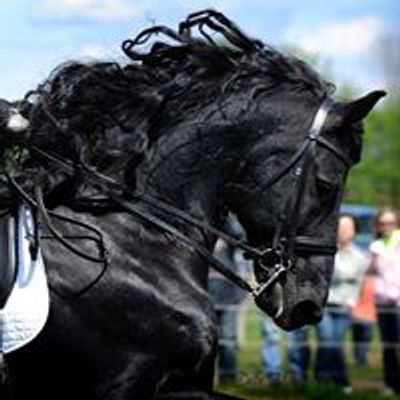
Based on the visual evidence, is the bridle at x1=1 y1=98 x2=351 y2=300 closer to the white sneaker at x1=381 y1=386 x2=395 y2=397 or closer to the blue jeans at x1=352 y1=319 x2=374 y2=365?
the white sneaker at x1=381 y1=386 x2=395 y2=397

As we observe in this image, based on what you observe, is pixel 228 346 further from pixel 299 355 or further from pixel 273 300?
pixel 273 300

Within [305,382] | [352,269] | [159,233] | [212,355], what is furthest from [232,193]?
[352,269]

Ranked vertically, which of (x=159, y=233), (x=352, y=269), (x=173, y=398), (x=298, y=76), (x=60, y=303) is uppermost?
(x=352, y=269)

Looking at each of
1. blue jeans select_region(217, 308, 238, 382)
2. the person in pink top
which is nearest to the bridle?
blue jeans select_region(217, 308, 238, 382)

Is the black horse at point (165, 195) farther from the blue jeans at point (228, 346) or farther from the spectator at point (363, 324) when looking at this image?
the spectator at point (363, 324)

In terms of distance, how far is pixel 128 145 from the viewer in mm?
5938

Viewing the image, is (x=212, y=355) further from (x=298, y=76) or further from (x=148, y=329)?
(x=298, y=76)

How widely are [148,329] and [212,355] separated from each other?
32cm

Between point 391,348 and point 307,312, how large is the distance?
9001mm

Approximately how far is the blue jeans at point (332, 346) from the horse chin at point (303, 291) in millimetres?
8282

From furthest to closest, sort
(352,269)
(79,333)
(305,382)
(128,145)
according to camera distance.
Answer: (352,269)
(305,382)
(128,145)
(79,333)

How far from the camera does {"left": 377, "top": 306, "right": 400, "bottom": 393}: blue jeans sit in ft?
47.8

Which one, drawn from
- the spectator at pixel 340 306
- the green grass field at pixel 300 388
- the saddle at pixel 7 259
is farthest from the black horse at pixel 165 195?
the spectator at pixel 340 306

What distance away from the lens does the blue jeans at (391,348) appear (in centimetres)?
1456
